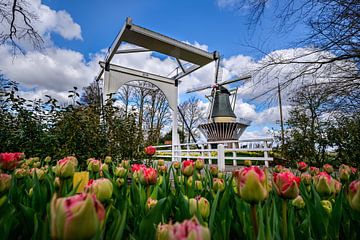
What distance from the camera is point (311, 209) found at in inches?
24.7

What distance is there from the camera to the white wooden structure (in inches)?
241

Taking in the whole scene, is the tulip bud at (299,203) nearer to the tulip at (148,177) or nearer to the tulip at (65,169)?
the tulip at (148,177)

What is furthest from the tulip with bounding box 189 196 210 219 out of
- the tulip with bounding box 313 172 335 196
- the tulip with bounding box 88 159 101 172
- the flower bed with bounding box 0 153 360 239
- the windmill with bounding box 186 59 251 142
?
the windmill with bounding box 186 59 251 142

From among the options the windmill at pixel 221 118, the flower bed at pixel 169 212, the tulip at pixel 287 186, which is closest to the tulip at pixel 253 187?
the flower bed at pixel 169 212

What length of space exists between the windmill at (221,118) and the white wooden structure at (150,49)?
7922 mm

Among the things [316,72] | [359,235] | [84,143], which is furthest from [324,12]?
[84,143]

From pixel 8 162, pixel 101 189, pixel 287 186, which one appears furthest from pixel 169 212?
pixel 8 162

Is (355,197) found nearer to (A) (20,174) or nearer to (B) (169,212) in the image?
(B) (169,212)

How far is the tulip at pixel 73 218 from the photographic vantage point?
11.4 inches

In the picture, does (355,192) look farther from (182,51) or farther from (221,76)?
(221,76)

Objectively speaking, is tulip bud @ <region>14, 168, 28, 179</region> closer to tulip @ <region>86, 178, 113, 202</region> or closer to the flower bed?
the flower bed

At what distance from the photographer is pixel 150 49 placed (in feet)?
22.6

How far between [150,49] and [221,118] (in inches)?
407

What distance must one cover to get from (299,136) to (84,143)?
144 inches
